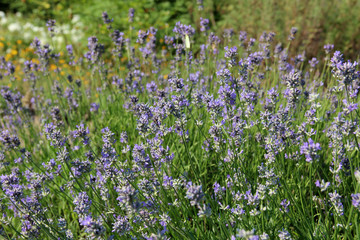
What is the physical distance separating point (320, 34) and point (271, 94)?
4.94m

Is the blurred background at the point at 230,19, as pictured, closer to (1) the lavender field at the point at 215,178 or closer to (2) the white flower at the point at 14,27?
(2) the white flower at the point at 14,27

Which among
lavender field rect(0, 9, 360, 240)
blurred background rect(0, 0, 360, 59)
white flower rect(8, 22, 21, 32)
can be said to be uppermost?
white flower rect(8, 22, 21, 32)

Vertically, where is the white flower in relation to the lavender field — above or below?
above

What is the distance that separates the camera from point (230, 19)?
7551mm

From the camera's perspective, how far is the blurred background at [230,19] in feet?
20.6

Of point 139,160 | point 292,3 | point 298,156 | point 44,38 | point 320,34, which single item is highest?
point 44,38

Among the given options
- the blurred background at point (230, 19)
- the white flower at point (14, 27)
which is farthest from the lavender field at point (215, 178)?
the white flower at point (14, 27)

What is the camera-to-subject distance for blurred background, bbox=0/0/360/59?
6285 mm

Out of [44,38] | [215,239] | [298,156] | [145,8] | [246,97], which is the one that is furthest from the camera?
[44,38]

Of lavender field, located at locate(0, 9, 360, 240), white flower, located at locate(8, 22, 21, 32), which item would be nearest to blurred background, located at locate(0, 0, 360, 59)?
white flower, located at locate(8, 22, 21, 32)

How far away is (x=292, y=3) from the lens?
22.3 ft

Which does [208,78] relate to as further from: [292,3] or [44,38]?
[44,38]

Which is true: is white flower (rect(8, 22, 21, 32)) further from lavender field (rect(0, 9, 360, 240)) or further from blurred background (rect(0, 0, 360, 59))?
lavender field (rect(0, 9, 360, 240))

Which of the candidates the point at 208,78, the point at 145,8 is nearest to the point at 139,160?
the point at 208,78
